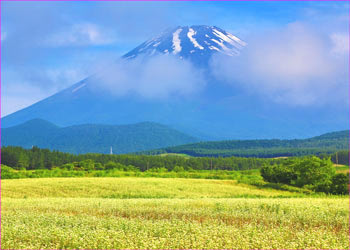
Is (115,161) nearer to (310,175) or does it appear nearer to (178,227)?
(310,175)

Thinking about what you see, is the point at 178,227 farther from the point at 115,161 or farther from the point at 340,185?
the point at 115,161

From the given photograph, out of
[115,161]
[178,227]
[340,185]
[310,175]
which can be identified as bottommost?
[340,185]

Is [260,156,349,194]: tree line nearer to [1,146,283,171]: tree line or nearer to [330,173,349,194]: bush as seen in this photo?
[330,173,349,194]: bush

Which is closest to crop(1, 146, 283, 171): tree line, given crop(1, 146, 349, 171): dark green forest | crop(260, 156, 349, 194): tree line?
crop(1, 146, 349, 171): dark green forest

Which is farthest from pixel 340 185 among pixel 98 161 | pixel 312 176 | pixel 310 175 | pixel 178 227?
pixel 98 161

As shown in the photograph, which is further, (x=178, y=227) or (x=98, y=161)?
(x=98, y=161)

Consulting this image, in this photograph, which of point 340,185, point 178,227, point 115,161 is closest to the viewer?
point 178,227

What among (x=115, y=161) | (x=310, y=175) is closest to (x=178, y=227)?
(x=310, y=175)

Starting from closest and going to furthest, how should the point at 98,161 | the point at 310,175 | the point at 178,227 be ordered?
1. the point at 178,227
2. the point at 310,175
3. the point at 98,161

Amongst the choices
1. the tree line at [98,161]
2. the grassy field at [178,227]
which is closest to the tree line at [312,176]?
the grassy field at [178,227]

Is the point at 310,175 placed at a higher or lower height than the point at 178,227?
higher

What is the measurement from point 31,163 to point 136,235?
113m

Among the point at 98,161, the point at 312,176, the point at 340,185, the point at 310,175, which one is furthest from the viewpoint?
A: the point at 98,161

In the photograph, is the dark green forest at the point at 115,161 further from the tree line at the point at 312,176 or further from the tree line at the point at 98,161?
the tree line at the point at 312,176
